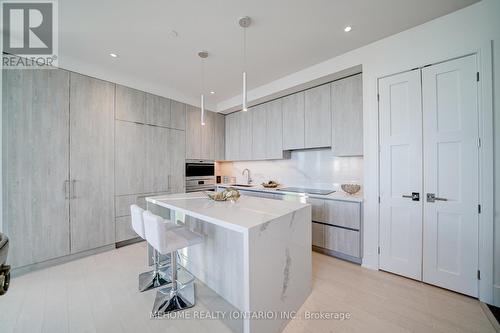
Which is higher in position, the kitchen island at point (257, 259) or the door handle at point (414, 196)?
the door handle at point (414, 196)

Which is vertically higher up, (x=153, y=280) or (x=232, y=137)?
(x=232, y=137)

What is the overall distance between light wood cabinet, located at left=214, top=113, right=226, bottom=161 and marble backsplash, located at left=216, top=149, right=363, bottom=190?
0.76m

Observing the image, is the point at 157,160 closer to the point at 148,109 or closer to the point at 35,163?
the point at 148,109

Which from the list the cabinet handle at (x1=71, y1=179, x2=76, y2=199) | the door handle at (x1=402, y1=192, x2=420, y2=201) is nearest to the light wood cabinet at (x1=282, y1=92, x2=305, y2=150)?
the door handle at (x1=402, y1=192, x2=420, y2=201)

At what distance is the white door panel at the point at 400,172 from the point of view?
2082 mm

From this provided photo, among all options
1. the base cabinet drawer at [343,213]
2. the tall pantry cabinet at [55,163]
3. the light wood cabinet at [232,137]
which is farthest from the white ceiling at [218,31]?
the base cabinet drawer at [343,213]

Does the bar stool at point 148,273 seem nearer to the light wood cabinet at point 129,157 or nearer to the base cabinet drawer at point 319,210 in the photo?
the light wood cabinet at point 129,157

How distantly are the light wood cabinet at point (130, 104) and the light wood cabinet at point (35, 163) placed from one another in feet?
2.01

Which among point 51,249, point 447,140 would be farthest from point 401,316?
point 51,249

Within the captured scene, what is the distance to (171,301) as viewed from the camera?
5.74ft

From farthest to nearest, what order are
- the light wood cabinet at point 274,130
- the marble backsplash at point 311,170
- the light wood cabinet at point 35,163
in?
the light wood cabinet at point 274,130 → the marble backsplash at point 311,170 → the light wood cabinet at point 35,163

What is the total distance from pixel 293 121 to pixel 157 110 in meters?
2.51

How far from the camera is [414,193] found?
2088mm

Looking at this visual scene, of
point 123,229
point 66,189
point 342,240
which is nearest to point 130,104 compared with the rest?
point 66,189
